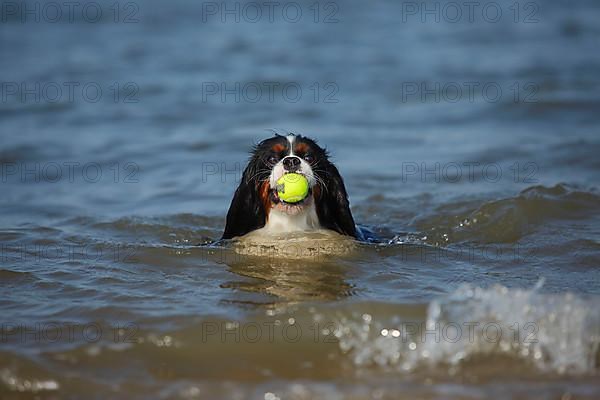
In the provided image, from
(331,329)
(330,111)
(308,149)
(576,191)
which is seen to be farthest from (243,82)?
(331,329)

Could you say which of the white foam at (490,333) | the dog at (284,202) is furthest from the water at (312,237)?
the dog at (284,202)

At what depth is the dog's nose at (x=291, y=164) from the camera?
216 inches

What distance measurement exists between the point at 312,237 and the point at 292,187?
44 centimetres

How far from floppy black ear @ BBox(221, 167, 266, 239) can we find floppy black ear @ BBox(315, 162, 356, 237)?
36 cm

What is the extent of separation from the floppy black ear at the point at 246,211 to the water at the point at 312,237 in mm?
157

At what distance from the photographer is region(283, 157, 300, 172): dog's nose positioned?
216 inches
